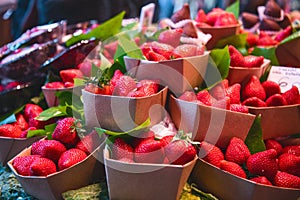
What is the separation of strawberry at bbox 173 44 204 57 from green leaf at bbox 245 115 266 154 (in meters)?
0.32

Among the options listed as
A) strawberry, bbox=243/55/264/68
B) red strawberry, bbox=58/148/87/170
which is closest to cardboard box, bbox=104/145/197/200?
red strawberry, bbox=58/148/87/170

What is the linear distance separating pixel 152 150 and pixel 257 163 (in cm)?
32

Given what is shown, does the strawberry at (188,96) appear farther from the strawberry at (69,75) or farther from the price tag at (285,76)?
the strawberry at (69,75)

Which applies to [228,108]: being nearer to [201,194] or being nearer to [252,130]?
[252,130]

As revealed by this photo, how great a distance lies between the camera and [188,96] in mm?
1363

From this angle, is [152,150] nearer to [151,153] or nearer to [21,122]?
[151,153]

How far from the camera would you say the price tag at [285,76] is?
1.58m

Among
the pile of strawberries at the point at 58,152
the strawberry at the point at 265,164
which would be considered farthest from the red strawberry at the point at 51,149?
the strawberry at the point at 265,164

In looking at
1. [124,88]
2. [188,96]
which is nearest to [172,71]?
Answer: [188,96]

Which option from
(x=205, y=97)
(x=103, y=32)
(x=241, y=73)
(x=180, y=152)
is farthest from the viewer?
(x=103, y=32)

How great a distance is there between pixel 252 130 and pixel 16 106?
100 cm

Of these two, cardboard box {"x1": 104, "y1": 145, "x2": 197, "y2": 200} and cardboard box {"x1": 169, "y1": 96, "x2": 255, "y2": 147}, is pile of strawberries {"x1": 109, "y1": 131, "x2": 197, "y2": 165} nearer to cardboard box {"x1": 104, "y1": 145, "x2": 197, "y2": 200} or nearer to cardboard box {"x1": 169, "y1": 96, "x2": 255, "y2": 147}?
cardboard box {"x1": 104, "y1": 145, "x2": 197, "y2": 200}

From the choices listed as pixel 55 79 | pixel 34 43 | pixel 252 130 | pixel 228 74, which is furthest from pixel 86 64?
pixel 252 130

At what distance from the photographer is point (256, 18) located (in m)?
2.33
